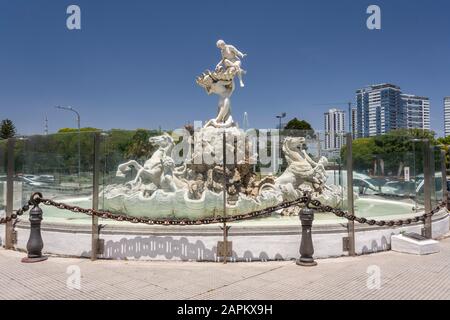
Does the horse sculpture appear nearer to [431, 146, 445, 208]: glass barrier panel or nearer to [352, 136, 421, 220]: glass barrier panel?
[352, 136, 421, 220]: glass barrier panel

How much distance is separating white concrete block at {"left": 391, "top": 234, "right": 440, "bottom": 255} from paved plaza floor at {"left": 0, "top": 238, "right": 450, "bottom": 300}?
331mm

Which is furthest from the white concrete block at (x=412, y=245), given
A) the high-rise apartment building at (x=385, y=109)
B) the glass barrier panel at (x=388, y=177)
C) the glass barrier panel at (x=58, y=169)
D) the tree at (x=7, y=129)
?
the high-rise apartment building at (x=385, y=109)

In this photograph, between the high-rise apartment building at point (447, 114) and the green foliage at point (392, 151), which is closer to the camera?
the green foliage at point (392, 151)

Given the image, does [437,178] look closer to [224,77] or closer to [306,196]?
[306,196]

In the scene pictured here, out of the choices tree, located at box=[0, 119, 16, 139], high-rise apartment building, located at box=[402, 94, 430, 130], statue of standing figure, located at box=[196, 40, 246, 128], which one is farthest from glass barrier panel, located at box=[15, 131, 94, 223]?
high-rise apartment building, located at box=[402, 94, 430, 130]

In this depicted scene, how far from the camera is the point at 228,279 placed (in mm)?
5738

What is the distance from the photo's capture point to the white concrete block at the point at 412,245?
7381 mm

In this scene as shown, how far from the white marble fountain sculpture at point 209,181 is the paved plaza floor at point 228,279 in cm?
152

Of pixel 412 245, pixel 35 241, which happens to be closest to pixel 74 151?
pixel 35 241

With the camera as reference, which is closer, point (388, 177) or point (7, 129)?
point (388, 177)

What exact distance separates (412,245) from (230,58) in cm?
748

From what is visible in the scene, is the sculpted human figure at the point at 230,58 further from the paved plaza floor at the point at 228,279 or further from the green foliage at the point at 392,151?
the paved plaza floor at the point at 228,279
